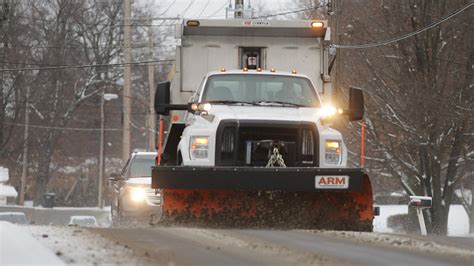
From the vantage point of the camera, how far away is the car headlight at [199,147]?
11.1 metres

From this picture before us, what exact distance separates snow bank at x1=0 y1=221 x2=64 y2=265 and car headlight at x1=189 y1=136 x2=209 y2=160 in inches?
111

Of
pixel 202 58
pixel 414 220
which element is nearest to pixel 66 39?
pixel 414 220

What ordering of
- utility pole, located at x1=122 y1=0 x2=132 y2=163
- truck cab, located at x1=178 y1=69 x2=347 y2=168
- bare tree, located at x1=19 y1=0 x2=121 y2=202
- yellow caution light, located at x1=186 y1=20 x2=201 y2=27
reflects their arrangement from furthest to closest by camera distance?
bare tree, located at x1=19 y1=0 x2=121 y2=202, utility pole, located at x1=122 y1=0 x2=132 y2=163, yellow caution light, located at x1=186 y1=20 x2=201 y2=27, truck cab, located at x1=178 y1=69 x2=347 y2=168

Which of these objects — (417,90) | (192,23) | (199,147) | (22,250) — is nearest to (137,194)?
(192,23)

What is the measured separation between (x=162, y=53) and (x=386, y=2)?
32.5 metres

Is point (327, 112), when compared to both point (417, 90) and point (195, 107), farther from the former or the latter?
point (417, 90)

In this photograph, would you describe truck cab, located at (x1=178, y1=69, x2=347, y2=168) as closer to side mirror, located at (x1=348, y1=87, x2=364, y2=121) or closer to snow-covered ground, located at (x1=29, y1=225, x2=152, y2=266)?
side mirror, located at (x1=348, y1=87, x2=364, y2=121)

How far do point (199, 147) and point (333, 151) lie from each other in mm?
1760

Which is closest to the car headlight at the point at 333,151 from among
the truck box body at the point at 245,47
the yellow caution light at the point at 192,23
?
the truck box body at the point at 245,47

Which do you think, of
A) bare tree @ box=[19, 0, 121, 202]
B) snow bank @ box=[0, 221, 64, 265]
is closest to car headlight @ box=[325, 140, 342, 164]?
snow bank @ box=[0, 221, 64, 265]

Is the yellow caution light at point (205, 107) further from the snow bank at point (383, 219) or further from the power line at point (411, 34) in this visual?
the snow bank at point (383, 219)

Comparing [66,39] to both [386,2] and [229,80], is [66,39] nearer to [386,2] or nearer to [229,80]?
[386,2]

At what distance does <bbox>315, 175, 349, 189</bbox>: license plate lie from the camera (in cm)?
1075

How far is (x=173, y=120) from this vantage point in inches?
521
